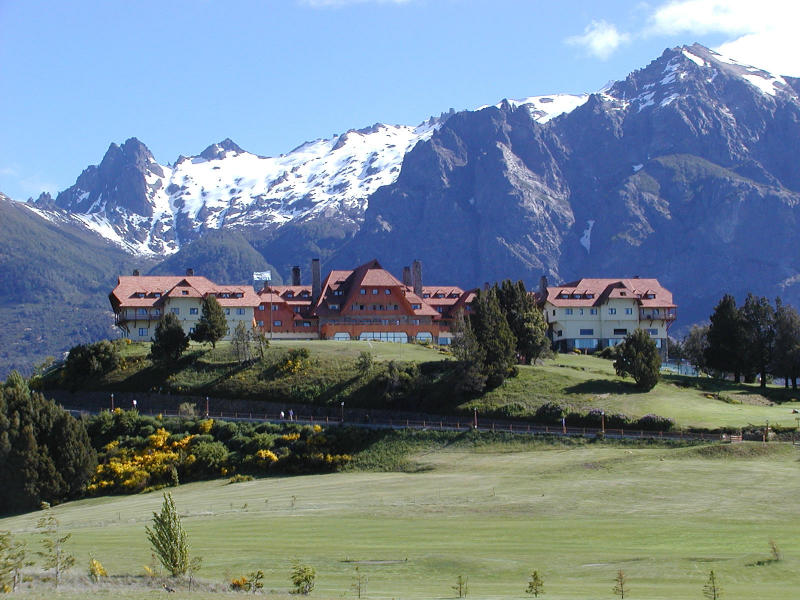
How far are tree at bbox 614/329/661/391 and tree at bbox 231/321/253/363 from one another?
39380 mm

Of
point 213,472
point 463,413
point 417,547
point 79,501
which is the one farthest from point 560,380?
point 417,547

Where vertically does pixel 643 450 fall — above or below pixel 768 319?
below

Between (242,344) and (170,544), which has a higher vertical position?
(242,344)

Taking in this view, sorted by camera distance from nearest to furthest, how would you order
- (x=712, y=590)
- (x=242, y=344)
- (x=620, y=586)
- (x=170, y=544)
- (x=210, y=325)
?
1. (x=712, y=590)
2. (x=620, y=586)
3. (x=170, y=544)
4. (x=242, y=344)
5. (x=210, y=325)

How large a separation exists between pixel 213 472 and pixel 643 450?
35333 millimetres

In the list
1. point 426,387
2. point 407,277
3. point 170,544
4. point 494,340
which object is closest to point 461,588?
point 170,544

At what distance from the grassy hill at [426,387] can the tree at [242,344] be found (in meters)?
1.23

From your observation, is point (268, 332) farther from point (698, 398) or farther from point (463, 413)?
point (698, 398)

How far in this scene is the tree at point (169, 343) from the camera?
338 ft

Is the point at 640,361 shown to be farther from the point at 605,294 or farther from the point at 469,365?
the point at 605,294

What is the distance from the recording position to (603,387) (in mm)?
94062

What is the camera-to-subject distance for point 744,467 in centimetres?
6519

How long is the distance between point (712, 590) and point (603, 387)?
2415 inches

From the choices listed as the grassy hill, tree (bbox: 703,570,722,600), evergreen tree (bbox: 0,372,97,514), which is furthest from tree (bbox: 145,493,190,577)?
the grassy hill
